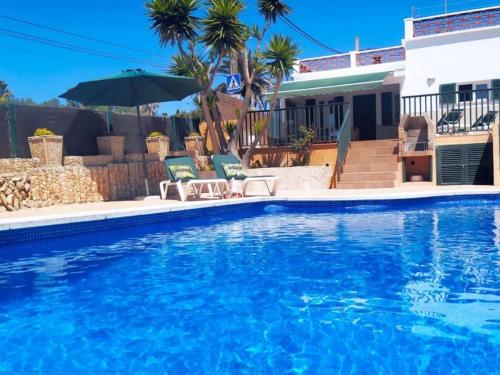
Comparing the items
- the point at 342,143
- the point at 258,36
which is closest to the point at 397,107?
the point at 342,143

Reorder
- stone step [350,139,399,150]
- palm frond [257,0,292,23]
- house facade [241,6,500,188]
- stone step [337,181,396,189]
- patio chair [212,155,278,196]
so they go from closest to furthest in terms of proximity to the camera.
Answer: patio chair [212,155,278,196] < stone step [337,181,396,189] < house facade [241,6,500,188] < palm frond [257,0,292,23] < stone step [350,139,399,150]

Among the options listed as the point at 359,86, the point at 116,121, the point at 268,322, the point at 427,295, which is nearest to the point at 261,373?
the point at 268,322

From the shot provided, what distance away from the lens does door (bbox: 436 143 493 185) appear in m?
12.1

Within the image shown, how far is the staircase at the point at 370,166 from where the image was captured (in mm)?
12477

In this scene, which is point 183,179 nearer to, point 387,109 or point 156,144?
point 156,144

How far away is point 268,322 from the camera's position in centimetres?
352

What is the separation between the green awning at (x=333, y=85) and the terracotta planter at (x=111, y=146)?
7472 millimetres

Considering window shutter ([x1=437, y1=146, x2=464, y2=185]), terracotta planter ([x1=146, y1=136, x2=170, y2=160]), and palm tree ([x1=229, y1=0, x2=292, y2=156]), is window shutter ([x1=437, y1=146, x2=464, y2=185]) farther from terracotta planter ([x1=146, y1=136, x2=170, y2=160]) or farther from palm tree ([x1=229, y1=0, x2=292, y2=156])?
terracotta planter ([x1=146, y1=136, x2=170, y2=160])

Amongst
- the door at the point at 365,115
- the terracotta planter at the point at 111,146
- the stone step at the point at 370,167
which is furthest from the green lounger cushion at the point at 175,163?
the door at the point at 365,115

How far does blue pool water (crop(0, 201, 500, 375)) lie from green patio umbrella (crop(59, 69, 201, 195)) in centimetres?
435

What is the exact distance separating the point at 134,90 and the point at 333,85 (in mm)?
8516

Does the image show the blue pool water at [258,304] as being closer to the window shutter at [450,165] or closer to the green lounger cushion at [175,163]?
the green lounger cushion at [175,163]

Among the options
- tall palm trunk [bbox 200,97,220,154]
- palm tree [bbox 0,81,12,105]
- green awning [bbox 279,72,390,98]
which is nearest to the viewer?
tall palm trunk [bbox 200,97,220,154]

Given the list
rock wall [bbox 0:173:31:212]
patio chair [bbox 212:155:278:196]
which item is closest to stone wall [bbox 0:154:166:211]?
rock wall [bbox 0:173:31:212]
